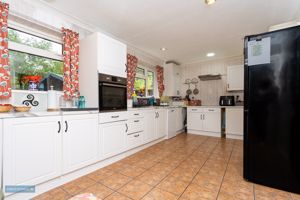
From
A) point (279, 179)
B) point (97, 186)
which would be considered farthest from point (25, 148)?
point (279, 179)

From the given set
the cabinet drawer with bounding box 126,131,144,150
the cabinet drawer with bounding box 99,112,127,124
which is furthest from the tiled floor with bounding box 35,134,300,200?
the cabinet drawer with bounding box 99,112,127,124

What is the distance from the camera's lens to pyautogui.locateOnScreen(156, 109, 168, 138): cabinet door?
3646mm

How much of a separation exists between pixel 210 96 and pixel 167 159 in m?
3.22

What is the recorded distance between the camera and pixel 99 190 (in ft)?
5.56

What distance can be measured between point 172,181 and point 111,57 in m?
2.11

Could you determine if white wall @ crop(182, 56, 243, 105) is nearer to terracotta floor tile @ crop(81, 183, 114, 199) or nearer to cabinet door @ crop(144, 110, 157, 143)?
cabinet door @ crop(144, 110, 157, 143)

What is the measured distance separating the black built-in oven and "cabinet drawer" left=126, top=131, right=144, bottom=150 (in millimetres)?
560

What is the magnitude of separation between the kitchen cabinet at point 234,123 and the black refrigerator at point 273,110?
2.35 metres

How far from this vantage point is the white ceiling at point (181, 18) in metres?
2.19

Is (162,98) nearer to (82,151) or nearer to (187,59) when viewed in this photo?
(187,59)

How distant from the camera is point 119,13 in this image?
2430 mm

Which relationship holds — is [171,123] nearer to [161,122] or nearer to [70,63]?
[161,122]

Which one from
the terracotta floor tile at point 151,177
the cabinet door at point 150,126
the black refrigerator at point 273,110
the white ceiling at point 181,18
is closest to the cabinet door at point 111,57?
the white ceiling at point 181,18

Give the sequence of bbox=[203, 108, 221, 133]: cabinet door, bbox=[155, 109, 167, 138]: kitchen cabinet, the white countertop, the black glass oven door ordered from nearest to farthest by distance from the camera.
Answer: the white countertop < the black glass oven door < bbox=[155, 109, 167, 138]: kitchen cabinet < bbox=[203, 108, 221, 133]: cabinet door
